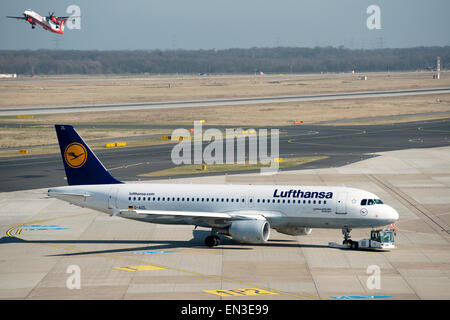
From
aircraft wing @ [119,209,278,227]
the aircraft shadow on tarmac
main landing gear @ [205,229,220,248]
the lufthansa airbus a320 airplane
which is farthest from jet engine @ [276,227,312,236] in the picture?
main landing gear @ [205,229,220,248]

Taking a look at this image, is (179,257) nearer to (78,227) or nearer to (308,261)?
(308,261)

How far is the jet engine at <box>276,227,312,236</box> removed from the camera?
51.4 meters

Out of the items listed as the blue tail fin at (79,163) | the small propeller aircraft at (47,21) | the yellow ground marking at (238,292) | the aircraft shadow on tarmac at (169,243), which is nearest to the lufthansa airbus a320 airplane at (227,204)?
the blue tail fin at (79,163)

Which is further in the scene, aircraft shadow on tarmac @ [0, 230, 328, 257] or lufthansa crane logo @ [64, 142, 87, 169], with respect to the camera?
lufthansa crane logo @ [64, 142, 87, 169]

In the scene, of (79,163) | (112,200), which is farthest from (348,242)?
(79,163)

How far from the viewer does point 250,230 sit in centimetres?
4850

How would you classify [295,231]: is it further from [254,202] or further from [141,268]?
[141,268]

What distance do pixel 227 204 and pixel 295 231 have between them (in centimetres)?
548

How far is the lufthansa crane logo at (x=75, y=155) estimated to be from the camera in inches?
2172

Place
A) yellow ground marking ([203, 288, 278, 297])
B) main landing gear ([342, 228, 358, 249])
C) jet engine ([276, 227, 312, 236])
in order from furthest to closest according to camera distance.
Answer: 1. jet engine ([276, 227, 312, 236])
2. main landing gear ([342, 228, 358, 249])
3. yellow ground marking ([203, 288, 278, 297])

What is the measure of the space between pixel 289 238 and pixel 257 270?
10.8 m

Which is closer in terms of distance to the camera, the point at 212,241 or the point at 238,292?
the point at 238,292

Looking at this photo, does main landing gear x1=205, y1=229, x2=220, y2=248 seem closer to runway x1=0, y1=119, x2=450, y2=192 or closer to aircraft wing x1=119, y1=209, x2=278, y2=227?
aircraft wing x1=119, y1=209, x2=278, y2=227
